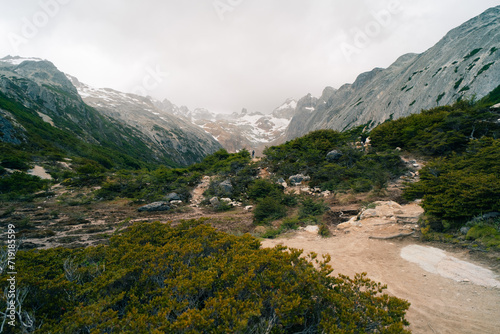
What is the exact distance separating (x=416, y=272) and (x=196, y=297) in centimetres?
709

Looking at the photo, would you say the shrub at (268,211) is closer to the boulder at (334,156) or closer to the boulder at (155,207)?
the boulder at (155,207)

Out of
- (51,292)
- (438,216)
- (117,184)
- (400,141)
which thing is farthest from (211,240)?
(400,141)

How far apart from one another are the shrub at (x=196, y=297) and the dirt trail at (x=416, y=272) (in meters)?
2.17

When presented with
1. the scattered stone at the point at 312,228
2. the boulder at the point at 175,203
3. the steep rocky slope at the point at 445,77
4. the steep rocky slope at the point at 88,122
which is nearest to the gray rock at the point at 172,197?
the boulder at the point at 175,203

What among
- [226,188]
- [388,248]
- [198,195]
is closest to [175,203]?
[198,195]

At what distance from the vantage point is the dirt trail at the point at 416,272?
4.34m

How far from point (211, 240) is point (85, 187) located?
3107 cm

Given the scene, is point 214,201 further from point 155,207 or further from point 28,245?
point 28,245

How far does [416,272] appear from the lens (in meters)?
6.30

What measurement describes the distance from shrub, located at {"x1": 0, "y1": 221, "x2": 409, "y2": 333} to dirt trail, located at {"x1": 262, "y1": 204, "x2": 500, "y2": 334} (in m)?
2.17

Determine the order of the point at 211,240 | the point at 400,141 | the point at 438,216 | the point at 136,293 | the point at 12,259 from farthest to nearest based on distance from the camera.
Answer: the point at 400,141
the point at 438,216
the point at 211,240
the point at 12,259
the point at 136,293

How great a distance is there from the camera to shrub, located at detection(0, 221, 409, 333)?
9.21 feet

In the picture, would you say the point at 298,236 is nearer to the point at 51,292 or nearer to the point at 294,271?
the point at 294,271

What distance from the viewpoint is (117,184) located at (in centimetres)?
2623
